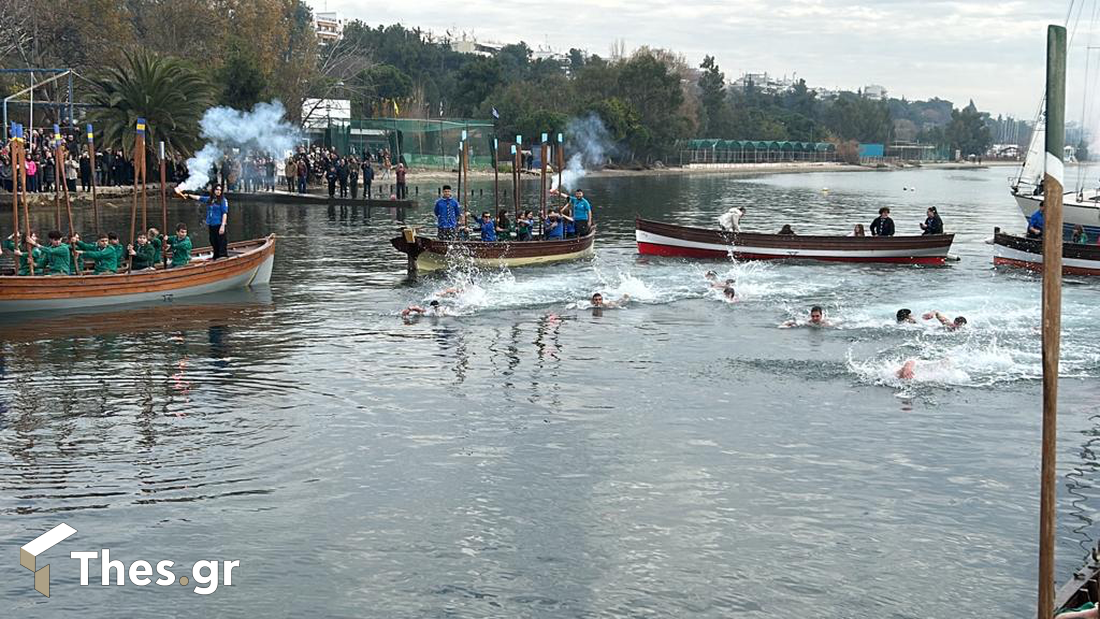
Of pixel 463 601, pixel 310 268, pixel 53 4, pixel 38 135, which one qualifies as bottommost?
pixel 463 601

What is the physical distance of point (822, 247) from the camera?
38.5m

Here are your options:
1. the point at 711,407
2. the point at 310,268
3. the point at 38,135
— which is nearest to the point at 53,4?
the point at 38,135

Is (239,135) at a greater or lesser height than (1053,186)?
greater

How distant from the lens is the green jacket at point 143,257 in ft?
90.8

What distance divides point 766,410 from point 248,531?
9.01 m

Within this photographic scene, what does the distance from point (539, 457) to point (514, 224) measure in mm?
21102

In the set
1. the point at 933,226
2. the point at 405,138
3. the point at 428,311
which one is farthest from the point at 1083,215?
the point at 405,138

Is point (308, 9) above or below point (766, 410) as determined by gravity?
above

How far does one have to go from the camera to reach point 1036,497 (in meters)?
14.8

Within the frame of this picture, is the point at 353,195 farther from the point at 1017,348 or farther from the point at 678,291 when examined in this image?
the point at 1017,348

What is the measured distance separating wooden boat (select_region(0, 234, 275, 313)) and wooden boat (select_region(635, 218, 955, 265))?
51.2 feet

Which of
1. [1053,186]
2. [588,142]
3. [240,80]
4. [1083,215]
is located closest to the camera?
[1053,186]

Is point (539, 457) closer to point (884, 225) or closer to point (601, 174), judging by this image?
point (884, 225)

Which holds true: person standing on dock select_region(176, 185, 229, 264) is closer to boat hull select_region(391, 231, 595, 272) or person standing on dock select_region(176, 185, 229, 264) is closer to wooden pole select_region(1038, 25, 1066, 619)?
boat hull select_region(391, 231, 595, 272)
